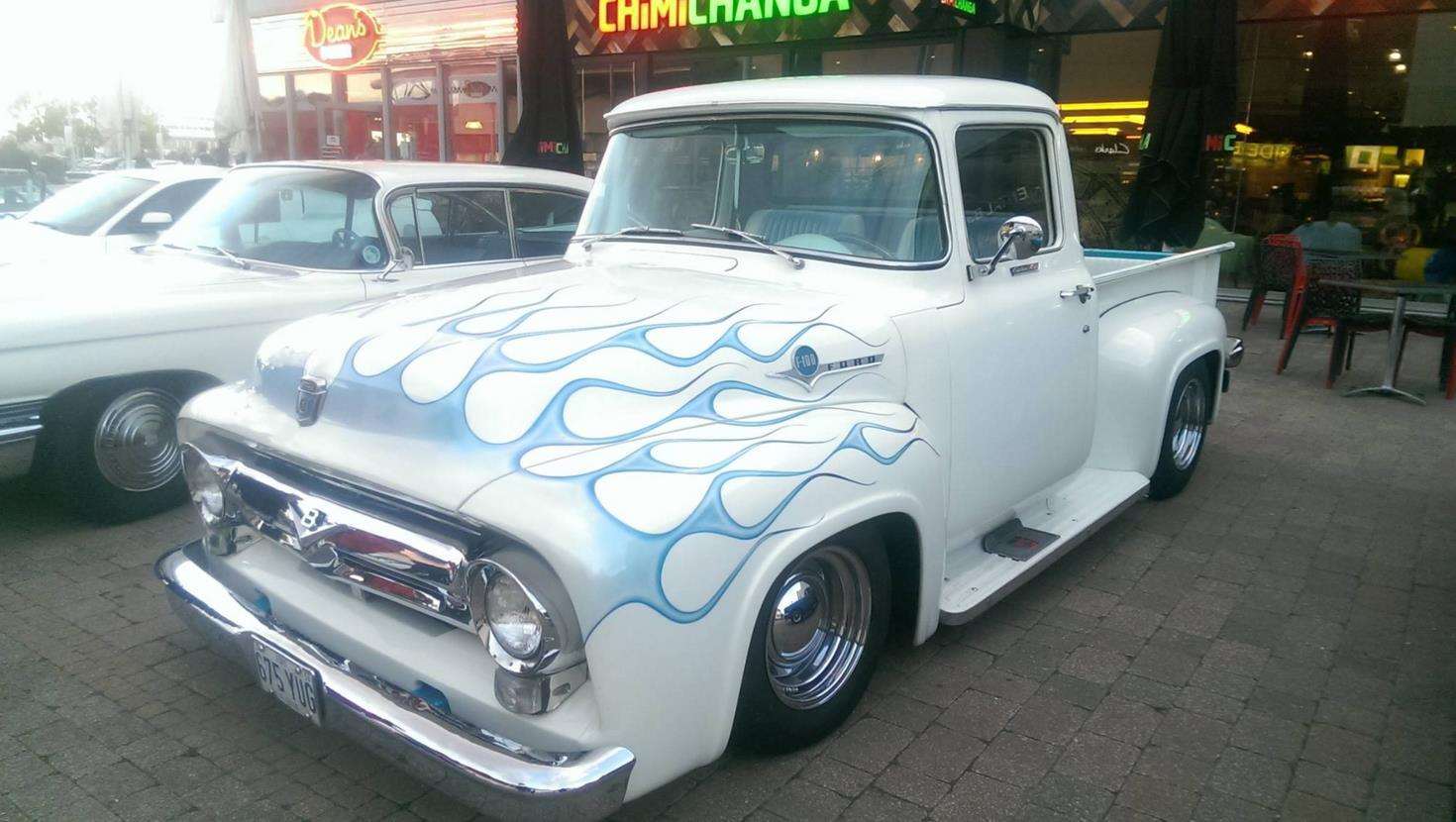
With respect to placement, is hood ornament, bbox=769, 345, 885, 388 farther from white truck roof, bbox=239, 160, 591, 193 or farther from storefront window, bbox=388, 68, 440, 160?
storefront window, bbox=388, 68, 440, 160

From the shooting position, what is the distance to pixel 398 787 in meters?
2.91

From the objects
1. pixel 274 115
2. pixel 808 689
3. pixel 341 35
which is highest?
pixel 341 35

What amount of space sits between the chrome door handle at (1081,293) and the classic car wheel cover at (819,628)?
171 cm

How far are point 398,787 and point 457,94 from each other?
15140 millimetres

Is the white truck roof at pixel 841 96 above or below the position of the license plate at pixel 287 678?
above

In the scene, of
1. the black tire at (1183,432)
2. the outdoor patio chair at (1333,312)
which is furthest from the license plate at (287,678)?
the outdoor patio chair at (1333,312)

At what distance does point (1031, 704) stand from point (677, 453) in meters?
1.68

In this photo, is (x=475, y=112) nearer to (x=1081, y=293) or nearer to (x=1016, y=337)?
(x=1081, y=293)

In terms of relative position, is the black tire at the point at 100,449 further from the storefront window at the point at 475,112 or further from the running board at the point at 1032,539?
the storefront window at the point at 475,112

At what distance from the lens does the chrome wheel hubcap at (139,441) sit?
4.74m

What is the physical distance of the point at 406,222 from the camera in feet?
18.0

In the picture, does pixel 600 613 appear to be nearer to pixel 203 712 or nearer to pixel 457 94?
pixel 203 712

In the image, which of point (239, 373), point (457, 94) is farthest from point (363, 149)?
point (239, 373)

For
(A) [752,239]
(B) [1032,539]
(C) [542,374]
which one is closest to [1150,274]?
(B) [1032,539]
